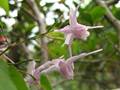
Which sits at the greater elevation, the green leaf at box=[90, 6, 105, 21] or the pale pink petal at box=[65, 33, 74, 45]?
the pale pink petal at box=[65, 33, 74, 45]

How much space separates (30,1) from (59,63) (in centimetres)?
97

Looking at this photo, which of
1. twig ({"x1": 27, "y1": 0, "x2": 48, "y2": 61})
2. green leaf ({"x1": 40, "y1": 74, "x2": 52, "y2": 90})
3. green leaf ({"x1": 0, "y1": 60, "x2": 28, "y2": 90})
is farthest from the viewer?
twig ({"x1": 27, "y1": 0, "x2": 48, "y2": 61})

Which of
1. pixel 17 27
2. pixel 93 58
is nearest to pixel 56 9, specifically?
pixel 17 27

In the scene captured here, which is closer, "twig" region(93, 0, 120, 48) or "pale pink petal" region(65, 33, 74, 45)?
"pale pink petal" region(65, 33, 74, 45)

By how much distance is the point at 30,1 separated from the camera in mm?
1973

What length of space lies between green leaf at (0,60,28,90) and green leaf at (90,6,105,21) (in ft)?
3.27

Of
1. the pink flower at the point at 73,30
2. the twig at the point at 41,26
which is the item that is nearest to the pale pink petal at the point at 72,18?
the pink flower at the point at 73,30

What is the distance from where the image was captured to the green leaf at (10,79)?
967 millimetres

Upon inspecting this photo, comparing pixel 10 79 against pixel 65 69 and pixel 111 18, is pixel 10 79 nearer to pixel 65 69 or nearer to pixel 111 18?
pixel 65 69

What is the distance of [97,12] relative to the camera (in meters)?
1.99

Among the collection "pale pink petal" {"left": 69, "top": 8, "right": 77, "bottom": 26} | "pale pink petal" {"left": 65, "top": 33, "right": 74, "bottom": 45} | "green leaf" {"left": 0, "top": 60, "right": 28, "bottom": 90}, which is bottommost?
"green leaf" {"left": 0, "top": 60, "right": 28, "bottom": 90}

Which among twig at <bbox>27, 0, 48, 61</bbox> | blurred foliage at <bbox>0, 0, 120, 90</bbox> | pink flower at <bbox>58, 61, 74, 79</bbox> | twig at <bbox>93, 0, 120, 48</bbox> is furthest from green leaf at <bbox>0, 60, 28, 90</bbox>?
twig at <bbox>93, 0, 120, 48</bbox>

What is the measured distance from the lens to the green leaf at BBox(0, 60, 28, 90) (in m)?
0.97

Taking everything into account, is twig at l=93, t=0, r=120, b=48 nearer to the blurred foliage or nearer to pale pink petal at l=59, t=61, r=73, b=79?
the blurred foliage
